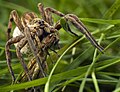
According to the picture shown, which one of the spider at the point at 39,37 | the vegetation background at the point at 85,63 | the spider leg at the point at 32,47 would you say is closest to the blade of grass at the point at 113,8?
the vegetation background at the point at 85,63

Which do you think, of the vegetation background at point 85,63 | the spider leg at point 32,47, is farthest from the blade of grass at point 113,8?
the spider leg at point 32,47

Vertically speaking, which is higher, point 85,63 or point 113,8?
point 113,8

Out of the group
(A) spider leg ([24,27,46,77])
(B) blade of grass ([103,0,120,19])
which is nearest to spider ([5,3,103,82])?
(A) spider leg ([24,27,46,77])

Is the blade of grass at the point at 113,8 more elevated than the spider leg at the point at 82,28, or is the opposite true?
the blade of grass at the point at 113,8

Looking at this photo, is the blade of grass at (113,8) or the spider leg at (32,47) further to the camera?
the blade of grass at (113,8)

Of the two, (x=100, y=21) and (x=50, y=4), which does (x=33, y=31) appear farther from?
(x=50, y=4)

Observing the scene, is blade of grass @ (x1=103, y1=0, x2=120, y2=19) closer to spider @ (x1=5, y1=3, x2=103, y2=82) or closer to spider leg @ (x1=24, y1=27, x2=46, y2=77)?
spider @ (x1=5, y1=3, x2=103, y2=82)

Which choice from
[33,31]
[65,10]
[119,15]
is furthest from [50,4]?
[33,31]

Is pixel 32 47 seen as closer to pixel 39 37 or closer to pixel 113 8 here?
pixel 39 37

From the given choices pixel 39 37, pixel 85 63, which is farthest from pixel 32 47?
pixel 85 63

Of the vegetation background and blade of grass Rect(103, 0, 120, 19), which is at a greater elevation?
blade of grass Rect(103, 0, 120, 19)

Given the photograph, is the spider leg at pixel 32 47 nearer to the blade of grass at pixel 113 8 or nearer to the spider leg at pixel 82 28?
the spider leg at pixel 82 28

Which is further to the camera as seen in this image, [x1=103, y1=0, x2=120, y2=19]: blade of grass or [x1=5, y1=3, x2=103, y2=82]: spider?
[x1=103, y1=0, x2=120, y2=19]: blade of grass
